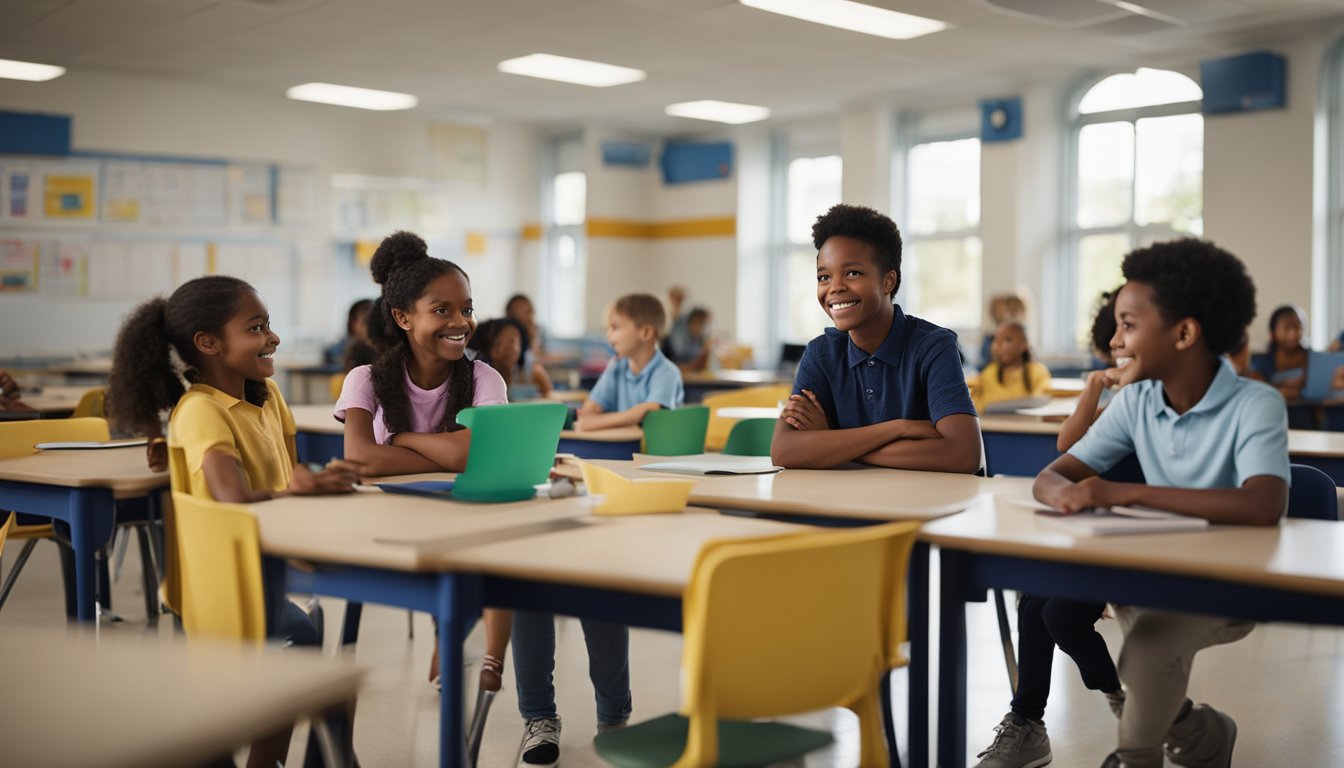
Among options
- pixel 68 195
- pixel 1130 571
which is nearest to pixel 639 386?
pixel 1130 571

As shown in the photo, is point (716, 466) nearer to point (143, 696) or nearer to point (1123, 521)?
point (1123, 521)

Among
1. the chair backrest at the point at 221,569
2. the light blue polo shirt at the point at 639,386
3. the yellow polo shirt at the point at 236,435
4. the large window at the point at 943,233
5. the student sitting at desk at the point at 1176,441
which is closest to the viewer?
the chair backrest at the point at 221,569

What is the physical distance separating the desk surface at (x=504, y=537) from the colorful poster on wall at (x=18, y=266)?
8227 mm

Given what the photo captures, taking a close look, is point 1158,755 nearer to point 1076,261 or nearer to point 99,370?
point 99,370

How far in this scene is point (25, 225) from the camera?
9.37 metres

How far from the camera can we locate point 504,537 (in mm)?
2029

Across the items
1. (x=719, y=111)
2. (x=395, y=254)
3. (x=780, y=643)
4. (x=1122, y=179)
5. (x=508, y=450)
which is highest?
(x=719, y=111)

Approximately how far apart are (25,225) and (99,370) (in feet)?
6.06

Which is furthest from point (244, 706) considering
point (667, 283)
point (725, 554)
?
point (667, 283)

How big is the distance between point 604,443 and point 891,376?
4.83ft

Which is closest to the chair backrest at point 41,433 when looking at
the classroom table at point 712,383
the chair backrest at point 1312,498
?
the chair backrest at point 1312,498

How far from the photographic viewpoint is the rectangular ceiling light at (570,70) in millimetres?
8945

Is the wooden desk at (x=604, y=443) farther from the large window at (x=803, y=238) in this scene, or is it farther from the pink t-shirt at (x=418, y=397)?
the large window at (x=803, y=238)

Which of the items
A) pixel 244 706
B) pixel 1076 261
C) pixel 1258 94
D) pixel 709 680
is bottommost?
pixel 709 680
